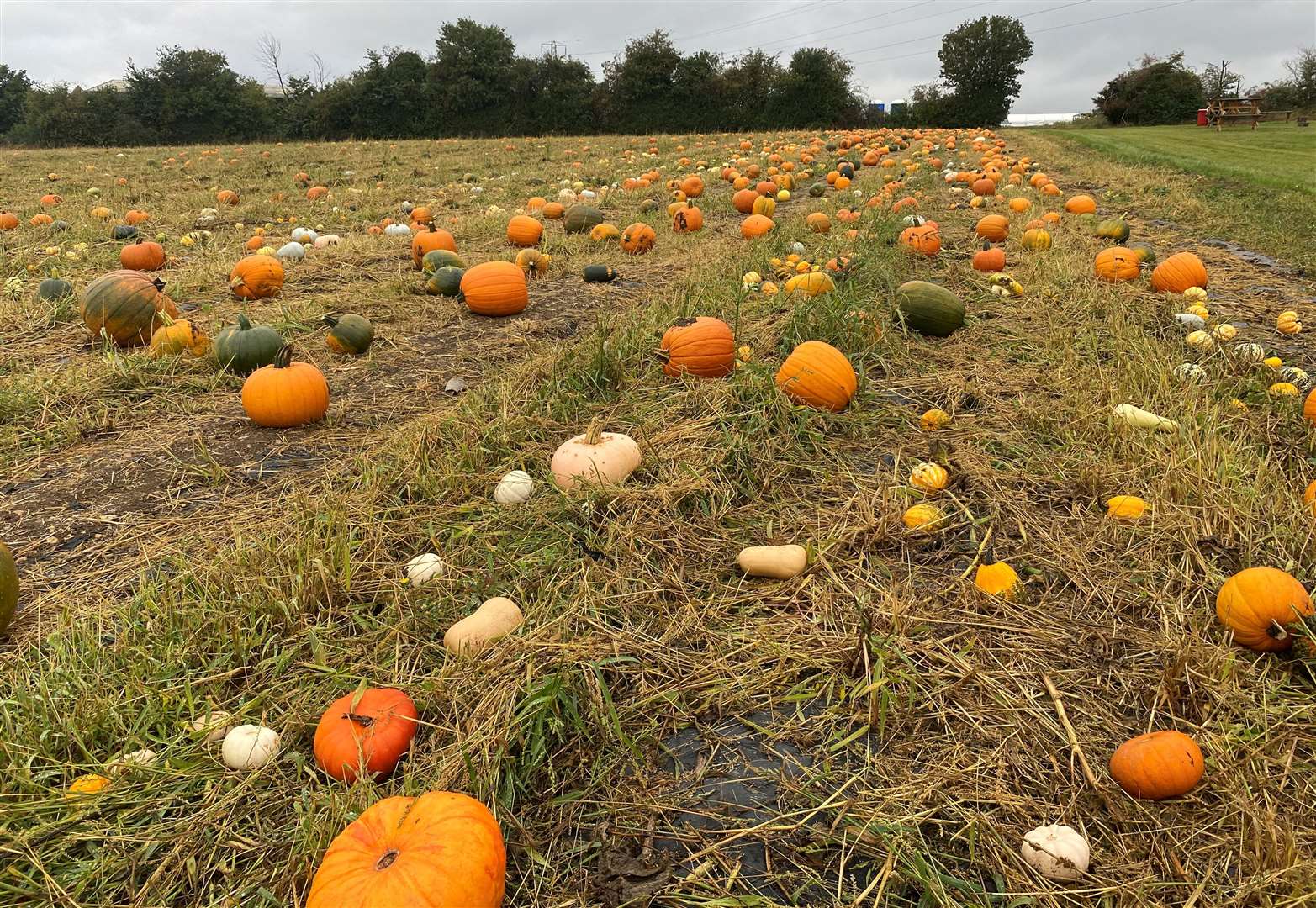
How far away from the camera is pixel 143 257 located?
24.9 feet

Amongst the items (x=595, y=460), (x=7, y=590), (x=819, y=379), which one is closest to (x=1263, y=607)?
(x=819, y=379)

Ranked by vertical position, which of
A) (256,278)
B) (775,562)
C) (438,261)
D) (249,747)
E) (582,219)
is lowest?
(249,747)

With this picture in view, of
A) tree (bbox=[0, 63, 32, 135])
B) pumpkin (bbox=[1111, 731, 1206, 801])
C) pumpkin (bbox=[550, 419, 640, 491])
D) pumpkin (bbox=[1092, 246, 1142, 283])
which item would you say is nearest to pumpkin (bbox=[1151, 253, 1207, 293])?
pumpkin (bbox=[1092, 246, 1142, 283])

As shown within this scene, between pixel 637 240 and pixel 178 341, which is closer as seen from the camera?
pixel 178 341

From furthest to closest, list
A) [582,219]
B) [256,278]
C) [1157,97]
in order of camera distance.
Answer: [1157,97] < [582,219] < [256,278]

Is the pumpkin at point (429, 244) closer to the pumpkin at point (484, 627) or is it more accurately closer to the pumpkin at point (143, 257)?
the pumpkin at point (143, 257)

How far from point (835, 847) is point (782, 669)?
604mm

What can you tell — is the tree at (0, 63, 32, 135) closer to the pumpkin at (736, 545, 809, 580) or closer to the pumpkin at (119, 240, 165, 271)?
the pumpkin at (119, 240, 165, 271)

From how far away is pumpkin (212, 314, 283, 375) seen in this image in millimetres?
4824

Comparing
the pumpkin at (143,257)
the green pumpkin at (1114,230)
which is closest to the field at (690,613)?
the pumpkin at (143,257)

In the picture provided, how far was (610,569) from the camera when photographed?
9.13ft

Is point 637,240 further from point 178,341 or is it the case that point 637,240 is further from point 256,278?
point 178,341

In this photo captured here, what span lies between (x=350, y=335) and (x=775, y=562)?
3.97 metres

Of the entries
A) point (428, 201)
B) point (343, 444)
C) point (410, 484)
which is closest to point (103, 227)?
point (428, 201)
